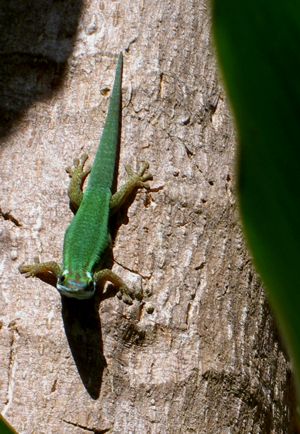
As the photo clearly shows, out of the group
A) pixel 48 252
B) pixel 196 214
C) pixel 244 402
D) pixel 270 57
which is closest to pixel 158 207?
pixel 196 214

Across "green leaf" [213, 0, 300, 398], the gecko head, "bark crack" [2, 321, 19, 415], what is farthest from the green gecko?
"green leaf" [213, 0, 300, 398]

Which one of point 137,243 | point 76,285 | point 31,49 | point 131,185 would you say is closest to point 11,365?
point 76,285

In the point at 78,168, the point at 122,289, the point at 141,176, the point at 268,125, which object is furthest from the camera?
the point at 78,168

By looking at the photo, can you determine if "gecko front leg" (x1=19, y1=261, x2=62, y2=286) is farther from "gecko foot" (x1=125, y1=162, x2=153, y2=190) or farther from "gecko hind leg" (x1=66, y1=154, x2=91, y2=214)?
"gecko foot" (x1=125, y1=162, x2=153, y2=190)

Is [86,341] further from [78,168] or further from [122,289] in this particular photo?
[78,168]

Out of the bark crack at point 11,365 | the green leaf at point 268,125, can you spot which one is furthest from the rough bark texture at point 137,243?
the green leaf at point 268,125

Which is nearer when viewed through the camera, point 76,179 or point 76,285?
point 76,285

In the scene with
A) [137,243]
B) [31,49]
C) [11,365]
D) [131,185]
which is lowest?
[11,365]

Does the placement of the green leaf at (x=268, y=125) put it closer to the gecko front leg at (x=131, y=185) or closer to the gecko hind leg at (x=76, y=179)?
the gecko front leg at (x=131, y=185)
